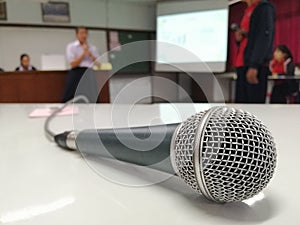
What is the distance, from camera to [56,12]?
421 centimetres

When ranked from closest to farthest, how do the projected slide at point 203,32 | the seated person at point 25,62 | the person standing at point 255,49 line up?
the person standing at point 255,49 → the projected slide at point 203,32 → the seated person at point 25,62

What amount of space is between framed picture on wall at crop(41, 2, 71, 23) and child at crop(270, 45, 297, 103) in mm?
3561

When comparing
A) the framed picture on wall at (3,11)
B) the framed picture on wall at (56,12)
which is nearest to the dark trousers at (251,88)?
the framed picture on wall at (56,12)

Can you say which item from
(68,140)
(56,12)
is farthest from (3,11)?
(68,140)

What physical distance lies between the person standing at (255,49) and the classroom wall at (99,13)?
317 cm

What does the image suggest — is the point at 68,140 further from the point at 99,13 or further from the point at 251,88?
the point at 99,13

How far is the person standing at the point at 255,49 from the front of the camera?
1.33m

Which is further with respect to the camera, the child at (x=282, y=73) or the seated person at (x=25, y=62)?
the seated person at (x=25, y=62)

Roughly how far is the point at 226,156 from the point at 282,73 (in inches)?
45.3

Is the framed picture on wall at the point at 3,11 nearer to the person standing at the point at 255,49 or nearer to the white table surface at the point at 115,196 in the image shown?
the person standing at the point at 255,49

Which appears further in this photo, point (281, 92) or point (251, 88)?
point (251, 88)

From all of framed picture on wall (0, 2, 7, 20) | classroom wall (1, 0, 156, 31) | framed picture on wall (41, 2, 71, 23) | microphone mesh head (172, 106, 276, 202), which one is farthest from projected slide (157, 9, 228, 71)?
microphone mesh head (172, 106, 276, 202)

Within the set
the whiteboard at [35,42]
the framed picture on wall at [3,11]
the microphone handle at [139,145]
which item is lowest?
the microphone handle at [139,145]

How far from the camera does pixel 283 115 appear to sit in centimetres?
84
